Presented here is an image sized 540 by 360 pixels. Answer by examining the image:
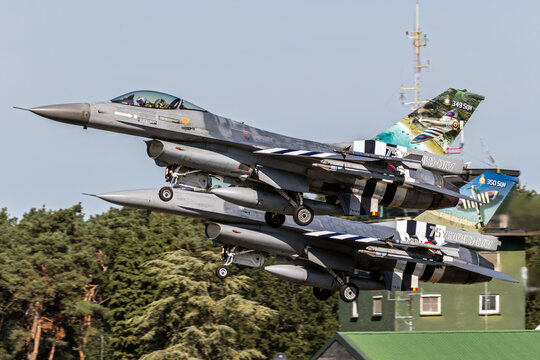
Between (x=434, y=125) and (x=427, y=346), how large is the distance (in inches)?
363

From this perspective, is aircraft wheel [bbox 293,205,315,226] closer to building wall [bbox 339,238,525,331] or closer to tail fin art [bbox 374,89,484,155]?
tail fin art [bbox 374,89,484,155]

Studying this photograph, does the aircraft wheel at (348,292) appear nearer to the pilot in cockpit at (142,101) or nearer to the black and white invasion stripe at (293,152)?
the black and white invasion stripe at (293,152)

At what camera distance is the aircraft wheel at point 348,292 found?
34.0 m

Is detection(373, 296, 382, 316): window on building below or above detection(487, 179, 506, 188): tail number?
below

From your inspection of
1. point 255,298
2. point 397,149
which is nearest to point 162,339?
point 255,298

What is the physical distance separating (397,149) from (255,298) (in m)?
35.3

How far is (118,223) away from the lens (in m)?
79.6

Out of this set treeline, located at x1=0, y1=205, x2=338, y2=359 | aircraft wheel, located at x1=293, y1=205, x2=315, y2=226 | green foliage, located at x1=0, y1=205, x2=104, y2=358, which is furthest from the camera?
green foliage, located at x1=0, y1=205, x2=104, y2=358

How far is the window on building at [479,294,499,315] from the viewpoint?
164 ft

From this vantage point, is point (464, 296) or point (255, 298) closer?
point (464, 296)

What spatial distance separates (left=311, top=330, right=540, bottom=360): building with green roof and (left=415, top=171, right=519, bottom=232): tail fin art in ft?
14.9

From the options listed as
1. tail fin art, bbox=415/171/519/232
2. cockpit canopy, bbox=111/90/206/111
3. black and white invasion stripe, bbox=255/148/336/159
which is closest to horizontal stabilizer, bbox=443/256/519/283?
tail fin art, bbox=415/171/519/232

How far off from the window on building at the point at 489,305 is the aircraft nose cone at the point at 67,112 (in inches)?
1143

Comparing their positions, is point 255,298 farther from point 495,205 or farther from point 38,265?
point 495,205
